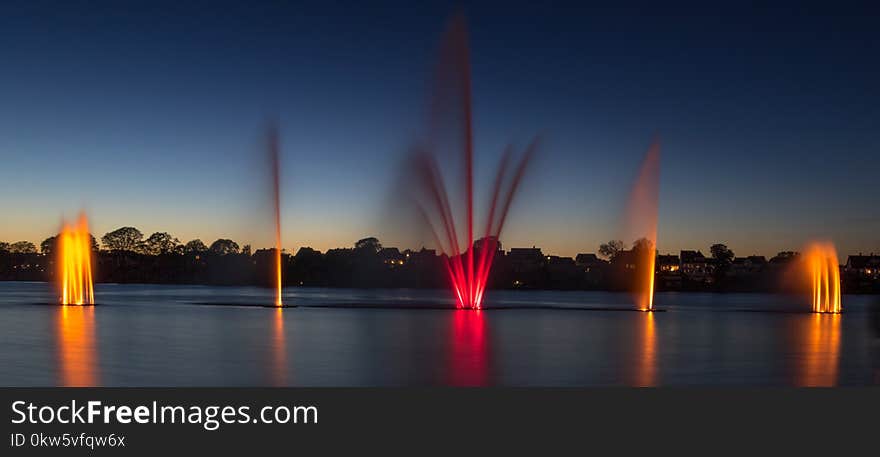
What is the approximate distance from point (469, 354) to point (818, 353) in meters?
8.94

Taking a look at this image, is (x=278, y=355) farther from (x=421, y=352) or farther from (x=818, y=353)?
(x=818, y=353)

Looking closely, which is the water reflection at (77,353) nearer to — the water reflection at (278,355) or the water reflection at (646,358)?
the water reflection at (278,355)

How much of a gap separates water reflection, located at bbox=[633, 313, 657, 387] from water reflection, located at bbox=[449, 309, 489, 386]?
2.90m

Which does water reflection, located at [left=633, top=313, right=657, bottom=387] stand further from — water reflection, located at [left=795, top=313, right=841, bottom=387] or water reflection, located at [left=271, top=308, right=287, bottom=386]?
water reflection, located at [left=271, top=308, right=287, bottom=386]

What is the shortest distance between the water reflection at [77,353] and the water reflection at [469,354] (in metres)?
6.48

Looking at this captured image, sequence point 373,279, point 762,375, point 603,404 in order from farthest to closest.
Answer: point 373,279 < point 762,375 < point 603,404

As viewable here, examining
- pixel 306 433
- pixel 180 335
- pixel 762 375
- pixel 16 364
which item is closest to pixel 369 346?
pixel 180 335

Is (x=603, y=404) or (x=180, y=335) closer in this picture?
(x=603, y=404)

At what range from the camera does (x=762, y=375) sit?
18344 millimetres

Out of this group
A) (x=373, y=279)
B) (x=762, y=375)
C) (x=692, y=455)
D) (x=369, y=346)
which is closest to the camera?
(x=692, y=455)

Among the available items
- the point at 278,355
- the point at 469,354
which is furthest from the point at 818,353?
the point at 278,355

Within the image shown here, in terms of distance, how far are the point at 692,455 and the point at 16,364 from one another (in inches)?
559

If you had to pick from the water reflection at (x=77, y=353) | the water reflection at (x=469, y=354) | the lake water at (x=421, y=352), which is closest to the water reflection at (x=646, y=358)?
the lake water at (x=421, y=352)

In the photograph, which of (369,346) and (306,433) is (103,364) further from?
(306,433)
